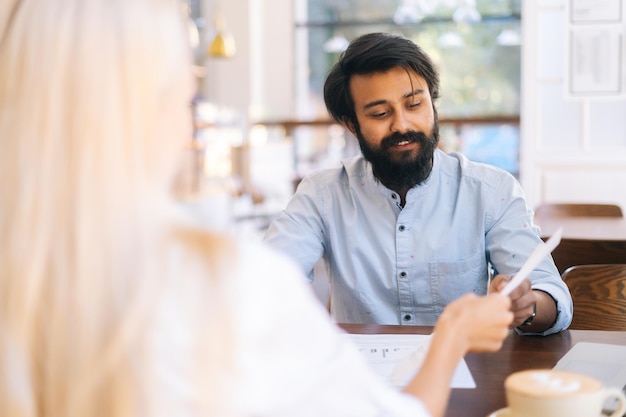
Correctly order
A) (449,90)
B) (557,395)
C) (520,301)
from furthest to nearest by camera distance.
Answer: (449,90), (520,301), (557,395)

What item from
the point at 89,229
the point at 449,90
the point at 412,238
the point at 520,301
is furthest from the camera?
the point at 449,90

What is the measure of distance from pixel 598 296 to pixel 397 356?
63 centimetres

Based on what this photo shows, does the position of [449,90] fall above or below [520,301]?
above

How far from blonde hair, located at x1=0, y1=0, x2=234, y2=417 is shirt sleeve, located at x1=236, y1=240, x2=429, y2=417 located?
3 centimetres

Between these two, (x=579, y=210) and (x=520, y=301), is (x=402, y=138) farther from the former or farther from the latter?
(x=579, y=210)

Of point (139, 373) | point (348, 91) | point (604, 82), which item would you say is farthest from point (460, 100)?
point (139, 373)

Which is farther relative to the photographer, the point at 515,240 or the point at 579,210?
the point at 579,210

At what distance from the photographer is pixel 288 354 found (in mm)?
768

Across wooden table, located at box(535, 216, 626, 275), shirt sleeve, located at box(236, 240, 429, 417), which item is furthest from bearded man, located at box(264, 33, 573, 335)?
shirt sleeve, located at box(236, 240, 429, 417)

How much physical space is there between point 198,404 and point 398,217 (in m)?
1.28

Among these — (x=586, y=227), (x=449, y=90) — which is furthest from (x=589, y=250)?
(x=449, y=90)

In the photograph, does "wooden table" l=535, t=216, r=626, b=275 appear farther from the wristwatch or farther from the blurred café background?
the blurred café background

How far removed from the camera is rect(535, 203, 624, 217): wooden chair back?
3582 mm

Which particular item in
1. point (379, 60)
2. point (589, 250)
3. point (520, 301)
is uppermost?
point (379, 60)
